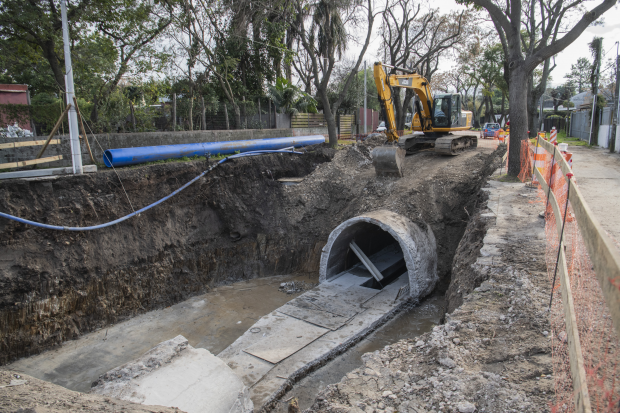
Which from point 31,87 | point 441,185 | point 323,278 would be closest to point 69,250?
point 323,278

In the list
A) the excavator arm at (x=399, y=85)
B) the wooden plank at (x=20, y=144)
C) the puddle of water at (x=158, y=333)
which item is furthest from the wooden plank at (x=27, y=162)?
the excavator arm at (x=399, y=85)

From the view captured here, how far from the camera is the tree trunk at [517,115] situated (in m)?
10.3

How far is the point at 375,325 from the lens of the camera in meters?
7.52

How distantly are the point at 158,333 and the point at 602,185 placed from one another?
35.5 feet

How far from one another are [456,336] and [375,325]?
359 cm

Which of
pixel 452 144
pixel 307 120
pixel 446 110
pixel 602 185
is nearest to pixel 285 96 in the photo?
pixel 307 120

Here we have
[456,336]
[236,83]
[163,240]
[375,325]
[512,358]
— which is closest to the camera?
[512,358]

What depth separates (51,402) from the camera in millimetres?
3482

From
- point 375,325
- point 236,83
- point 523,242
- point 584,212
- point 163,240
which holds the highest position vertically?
point 236,83

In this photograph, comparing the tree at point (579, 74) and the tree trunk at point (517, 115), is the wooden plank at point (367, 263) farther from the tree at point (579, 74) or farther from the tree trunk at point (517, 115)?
the tree at point (579, 74)

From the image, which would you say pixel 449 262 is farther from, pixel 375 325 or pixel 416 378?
pixel 416 378

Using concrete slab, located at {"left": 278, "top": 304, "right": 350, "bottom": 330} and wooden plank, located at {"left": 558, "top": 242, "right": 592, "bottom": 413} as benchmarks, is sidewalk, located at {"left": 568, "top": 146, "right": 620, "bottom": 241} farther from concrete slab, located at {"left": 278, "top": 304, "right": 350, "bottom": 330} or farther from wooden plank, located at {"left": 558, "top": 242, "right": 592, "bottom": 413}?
concrete slab, located at {"left": 278, "top": 304, "right": 350, "bottom": 330}

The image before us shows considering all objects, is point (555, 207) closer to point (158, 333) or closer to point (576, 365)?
point (576, 365)

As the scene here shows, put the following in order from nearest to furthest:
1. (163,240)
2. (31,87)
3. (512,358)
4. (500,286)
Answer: (512,358) → (500,286) → (163,240) → (31,87)
